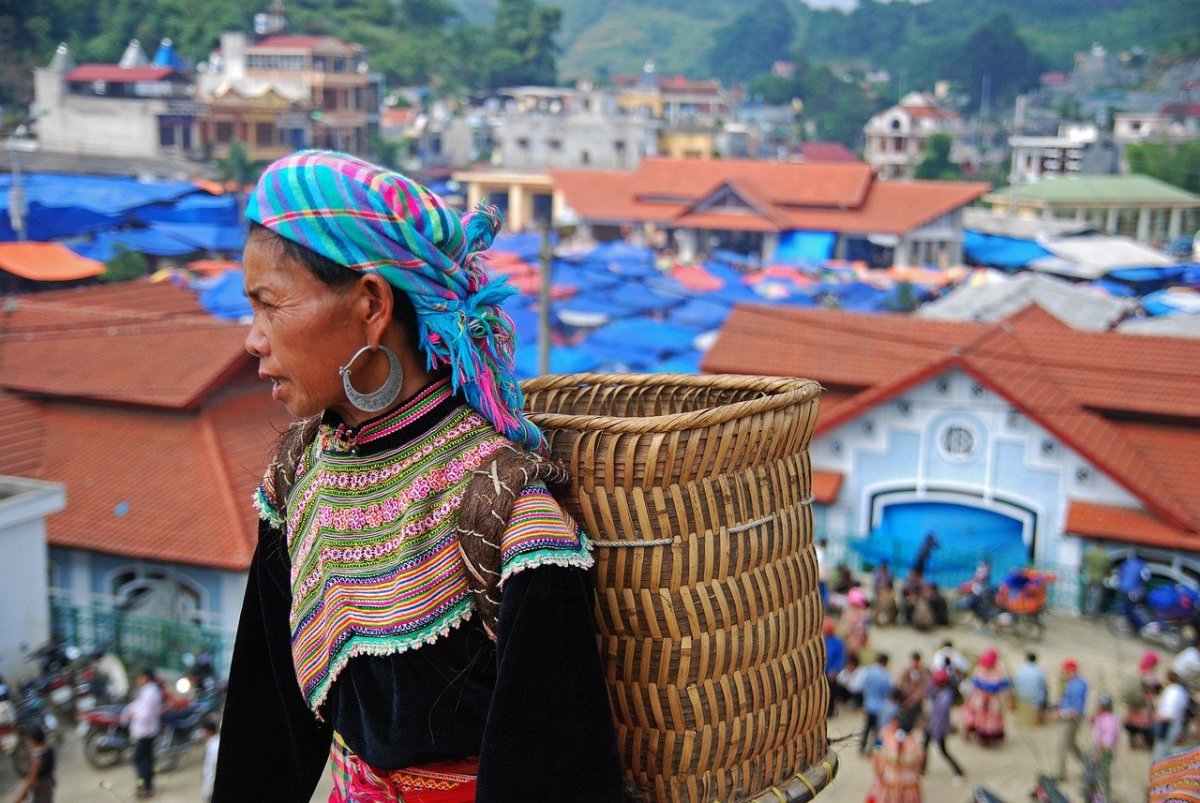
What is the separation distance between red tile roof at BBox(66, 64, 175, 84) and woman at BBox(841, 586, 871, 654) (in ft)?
120

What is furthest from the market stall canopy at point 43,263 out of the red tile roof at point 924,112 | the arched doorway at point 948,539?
the red tile roof at point 924,112

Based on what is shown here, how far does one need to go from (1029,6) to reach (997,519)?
122 meters

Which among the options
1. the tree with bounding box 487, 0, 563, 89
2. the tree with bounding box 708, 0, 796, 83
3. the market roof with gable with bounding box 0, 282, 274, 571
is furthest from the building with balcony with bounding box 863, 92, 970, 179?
the market roof with gable with bounding box 0, 282, 274, 571

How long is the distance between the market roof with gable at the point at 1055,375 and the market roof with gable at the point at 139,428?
18.5ft

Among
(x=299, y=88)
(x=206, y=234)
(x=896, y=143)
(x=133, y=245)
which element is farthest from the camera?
(x=896, y=143)

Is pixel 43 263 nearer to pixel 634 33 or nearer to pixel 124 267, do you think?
pixel 124 267

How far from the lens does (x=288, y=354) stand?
5.68 ft

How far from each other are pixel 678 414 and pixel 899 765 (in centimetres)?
729

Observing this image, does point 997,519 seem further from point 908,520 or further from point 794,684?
point 794,684

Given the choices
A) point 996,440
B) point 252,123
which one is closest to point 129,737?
point 996,440

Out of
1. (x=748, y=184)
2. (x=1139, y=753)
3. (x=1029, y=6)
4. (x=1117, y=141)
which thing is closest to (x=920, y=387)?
(x=1139, y=753)

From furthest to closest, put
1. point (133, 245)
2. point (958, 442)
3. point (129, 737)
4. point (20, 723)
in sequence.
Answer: point (133, 245) → point (958, 442) → point (129, 737) → point (20, 723)

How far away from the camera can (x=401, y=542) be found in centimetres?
176

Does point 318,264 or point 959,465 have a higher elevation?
point 318,264
